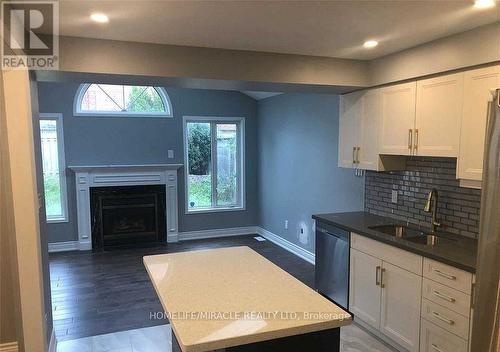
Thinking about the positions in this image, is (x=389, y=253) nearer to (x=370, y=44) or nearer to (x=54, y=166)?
(x=370, y=44)

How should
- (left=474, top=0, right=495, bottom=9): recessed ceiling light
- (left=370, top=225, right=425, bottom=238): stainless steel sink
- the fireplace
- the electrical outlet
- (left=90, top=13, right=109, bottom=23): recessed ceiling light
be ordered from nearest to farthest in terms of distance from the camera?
1. (left=474, top=0, right=495, bottom=9): recessed ceiling light
2. (left=90, top=13, right=109, bottom=23): recessed ceiling light
3. (left=370, top=225, right=425, bottom=238): stainless steel sink
4. the electrical outlet
5. the fireplace

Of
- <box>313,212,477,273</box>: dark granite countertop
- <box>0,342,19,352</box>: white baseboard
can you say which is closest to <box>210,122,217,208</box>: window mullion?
<box>313,212,477,273</box>: dark granite countertop

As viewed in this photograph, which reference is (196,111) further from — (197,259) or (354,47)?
(197,259)

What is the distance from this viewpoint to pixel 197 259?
7.79 ft

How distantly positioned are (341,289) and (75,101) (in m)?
4.78

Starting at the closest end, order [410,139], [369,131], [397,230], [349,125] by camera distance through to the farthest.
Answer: [410,139]
[397,230]
[369,131]
[349,125]

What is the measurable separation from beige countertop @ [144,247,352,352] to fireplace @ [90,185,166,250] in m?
4.00

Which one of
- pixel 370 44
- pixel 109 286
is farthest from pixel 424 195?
pixel 109 286

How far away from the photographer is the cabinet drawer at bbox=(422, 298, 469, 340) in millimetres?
2326

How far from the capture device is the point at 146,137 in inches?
242

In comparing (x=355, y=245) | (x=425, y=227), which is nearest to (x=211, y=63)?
(x=355, y=245)

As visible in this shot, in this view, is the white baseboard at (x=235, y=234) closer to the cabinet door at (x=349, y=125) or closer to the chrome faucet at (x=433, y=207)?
the cabinet door at (x=349, y=125)

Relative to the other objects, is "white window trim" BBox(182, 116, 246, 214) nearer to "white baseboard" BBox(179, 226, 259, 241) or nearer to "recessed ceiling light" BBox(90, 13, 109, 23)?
"white baseboard" BBox(179, 226, 259, 241)

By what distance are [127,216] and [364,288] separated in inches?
167
